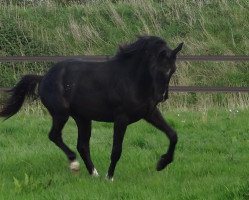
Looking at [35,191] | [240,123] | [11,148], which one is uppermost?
[35,191]

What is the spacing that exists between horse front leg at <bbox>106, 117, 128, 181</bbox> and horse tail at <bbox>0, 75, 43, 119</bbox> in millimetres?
1553

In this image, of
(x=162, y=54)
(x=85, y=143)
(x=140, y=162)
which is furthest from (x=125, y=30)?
(x=162, y=54)

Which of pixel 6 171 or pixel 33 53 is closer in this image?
pixel 6 171

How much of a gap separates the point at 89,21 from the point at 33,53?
278 centimetres

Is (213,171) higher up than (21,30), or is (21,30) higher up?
(213,171)

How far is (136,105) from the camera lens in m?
6.63

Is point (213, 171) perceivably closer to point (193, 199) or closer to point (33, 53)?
point (193, 199)

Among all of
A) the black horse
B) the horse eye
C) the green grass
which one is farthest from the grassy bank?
the horse eye

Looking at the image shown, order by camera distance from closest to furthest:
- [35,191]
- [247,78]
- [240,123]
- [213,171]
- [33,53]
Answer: [35,191], [213,171], [240,123], [247,78], [33,53]

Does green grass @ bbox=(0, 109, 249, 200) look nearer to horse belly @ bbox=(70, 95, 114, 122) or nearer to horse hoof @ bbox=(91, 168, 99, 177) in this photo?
horse hoof @ bbox=(91, 168, 99, 177)

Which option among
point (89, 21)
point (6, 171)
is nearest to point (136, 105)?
point (6, 171)

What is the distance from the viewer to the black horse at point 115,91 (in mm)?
6586

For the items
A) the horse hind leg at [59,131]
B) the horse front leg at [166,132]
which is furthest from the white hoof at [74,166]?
the horse front leg at [166,132]

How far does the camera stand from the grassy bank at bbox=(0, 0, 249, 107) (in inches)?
627
